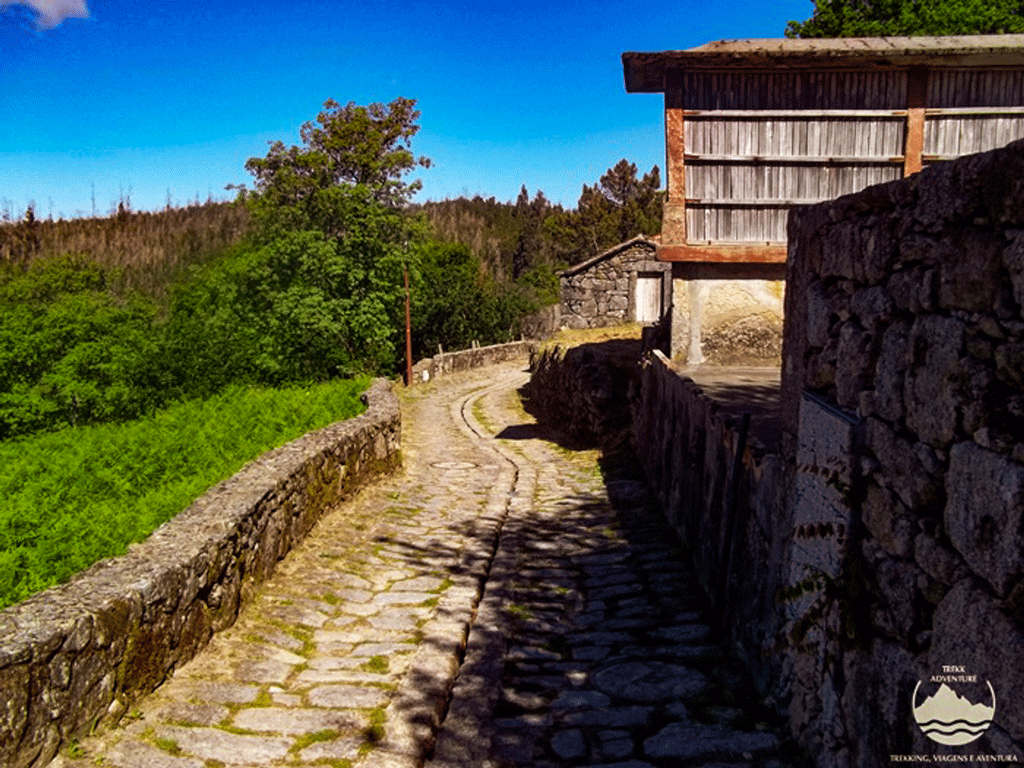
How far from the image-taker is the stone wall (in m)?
2.09

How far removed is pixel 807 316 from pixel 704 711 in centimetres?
217

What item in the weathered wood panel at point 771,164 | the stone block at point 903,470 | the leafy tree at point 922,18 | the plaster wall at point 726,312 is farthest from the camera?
the leafy tree at point 922,18

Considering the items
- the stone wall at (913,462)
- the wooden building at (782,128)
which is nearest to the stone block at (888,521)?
the stone wall at (913,462)

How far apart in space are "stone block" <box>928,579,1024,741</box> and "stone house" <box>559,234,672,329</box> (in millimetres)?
27154

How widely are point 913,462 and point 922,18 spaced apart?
22.6m

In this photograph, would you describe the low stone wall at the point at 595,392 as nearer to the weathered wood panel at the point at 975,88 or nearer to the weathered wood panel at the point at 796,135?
the weathered wood panel at the point at 796,135

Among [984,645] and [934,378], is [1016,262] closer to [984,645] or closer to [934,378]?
[934,378]

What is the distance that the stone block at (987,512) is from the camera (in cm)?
200

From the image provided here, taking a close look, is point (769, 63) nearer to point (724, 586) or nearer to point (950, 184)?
point (724, 586)

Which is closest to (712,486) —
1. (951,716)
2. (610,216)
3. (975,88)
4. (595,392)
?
(951,716)

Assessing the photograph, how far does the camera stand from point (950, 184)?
7.91 feet

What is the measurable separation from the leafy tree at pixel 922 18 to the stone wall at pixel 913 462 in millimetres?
19621

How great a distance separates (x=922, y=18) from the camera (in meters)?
20.9

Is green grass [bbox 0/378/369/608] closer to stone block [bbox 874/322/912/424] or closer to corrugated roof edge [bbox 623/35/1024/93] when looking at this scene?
stone block [bbox 874/322/912/424]
